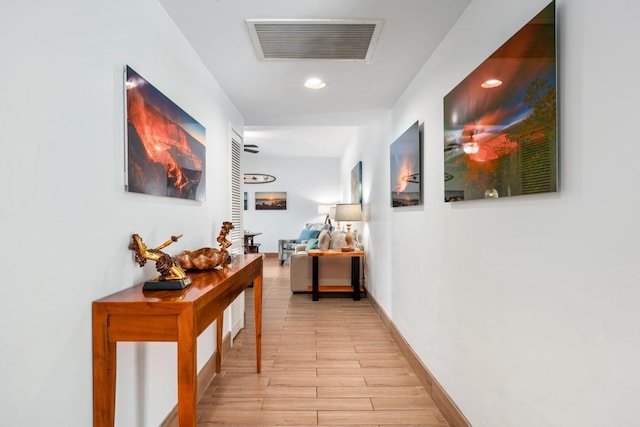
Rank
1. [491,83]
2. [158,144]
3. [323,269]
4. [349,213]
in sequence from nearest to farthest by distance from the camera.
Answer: [491,83] < [158,144] < [323,269] < [349,213]

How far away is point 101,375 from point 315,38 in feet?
6.55

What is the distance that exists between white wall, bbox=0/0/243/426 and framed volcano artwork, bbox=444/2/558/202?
1.56 m

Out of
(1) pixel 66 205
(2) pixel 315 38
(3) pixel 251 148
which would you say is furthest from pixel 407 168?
(3) pixel 251 148

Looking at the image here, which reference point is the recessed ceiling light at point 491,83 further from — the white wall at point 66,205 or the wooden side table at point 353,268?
the wooden side table at point 353,268

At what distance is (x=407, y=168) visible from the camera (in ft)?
9.34

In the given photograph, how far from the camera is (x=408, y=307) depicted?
2881mm

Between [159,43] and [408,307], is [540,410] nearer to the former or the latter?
[408,307]

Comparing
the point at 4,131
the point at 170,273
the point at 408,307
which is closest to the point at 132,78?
the point at 4,131

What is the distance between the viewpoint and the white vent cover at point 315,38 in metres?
1.93

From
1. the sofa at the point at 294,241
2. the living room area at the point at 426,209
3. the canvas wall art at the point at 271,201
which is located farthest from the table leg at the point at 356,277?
the canvas wall art at the point at 271,201

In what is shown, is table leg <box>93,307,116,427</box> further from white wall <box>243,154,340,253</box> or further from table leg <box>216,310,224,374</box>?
white wall <box>243,154,340,253</box>

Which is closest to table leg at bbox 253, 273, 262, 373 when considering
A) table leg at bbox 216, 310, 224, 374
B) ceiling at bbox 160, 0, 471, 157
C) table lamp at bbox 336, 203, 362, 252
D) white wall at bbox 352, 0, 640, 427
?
table leg at bbox 216, 310, 224, 374

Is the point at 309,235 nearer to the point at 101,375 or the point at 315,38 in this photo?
the point at 315,38

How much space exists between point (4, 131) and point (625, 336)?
1687mm
